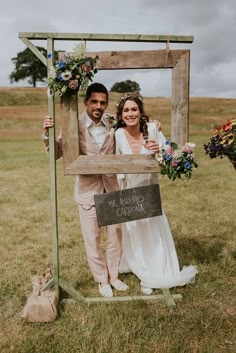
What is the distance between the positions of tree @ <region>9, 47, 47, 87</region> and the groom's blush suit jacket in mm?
80018

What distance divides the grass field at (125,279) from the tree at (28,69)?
240ft

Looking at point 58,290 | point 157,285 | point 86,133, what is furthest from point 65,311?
point 86,133

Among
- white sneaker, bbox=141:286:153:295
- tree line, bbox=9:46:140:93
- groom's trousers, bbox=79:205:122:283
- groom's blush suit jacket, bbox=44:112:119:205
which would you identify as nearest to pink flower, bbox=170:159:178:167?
groom's blush suit jacket, bbox=44:112:119:205

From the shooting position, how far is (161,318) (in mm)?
4109

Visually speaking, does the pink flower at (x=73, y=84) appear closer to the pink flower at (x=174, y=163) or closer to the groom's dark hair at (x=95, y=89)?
the groom's dark hair at (x=95, y=89)

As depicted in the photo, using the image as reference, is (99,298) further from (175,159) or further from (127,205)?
(175,159)

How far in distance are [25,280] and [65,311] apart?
1051 mm

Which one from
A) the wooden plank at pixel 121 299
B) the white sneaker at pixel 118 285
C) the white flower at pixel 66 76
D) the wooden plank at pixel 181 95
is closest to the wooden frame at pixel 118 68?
the wooden plank at pixel 181 95

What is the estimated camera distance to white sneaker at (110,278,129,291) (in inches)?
191

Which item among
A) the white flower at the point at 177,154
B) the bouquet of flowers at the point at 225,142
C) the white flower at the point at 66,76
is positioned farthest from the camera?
the white flower at the point at 177,154

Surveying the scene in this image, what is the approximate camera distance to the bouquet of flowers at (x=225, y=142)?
12.0 feet

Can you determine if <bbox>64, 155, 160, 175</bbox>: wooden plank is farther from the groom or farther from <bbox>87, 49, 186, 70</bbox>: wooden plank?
<bbox>87, 49, 186, 70</bbox>: wooden plank

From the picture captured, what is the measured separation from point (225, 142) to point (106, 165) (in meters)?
1.17

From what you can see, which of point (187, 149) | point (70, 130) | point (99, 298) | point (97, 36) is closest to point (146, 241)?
point (99, 298)
